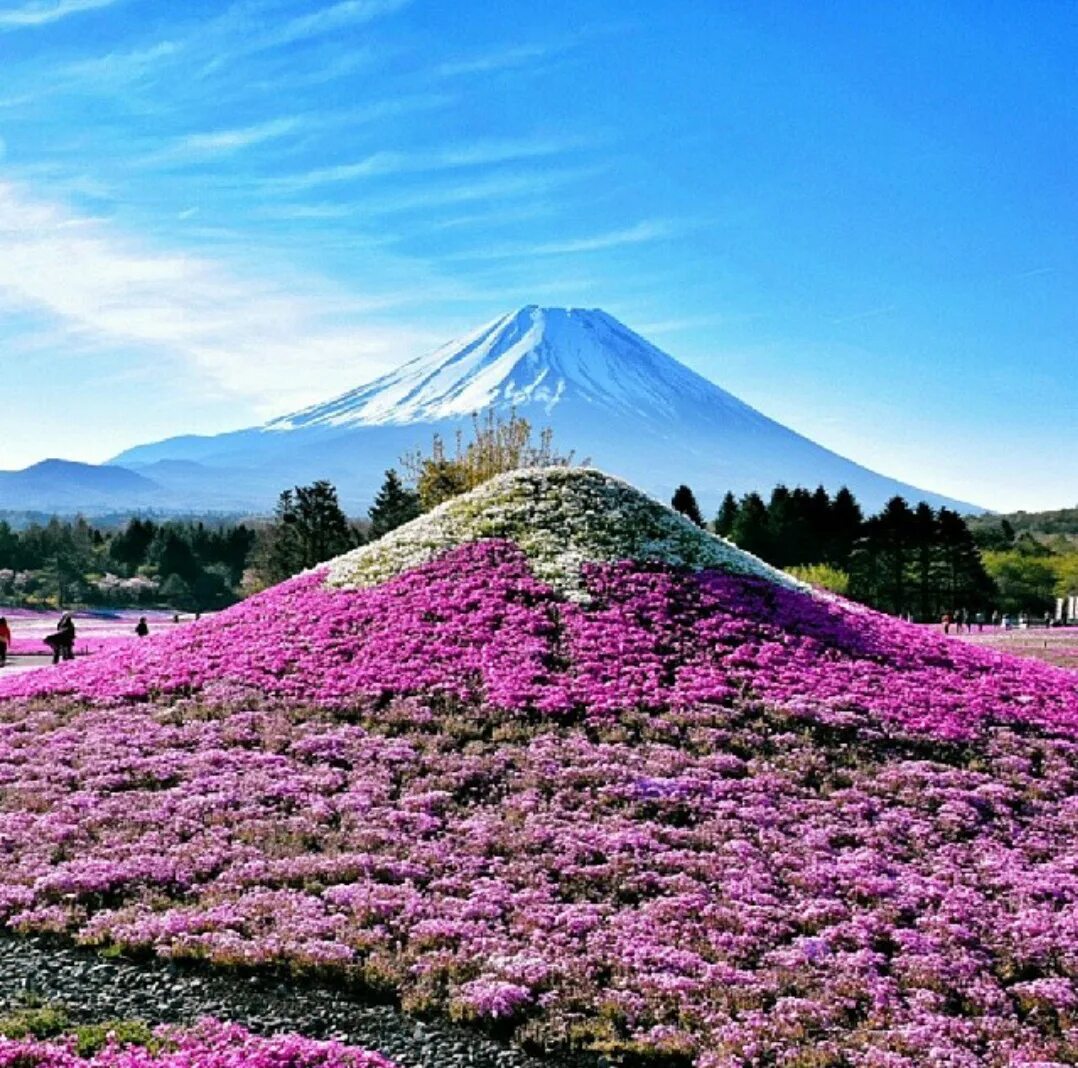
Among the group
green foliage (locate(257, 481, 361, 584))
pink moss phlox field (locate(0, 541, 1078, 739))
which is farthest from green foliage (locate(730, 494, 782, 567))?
Answer: pink moss phlox field (locate(0, 541, 1078, 739))

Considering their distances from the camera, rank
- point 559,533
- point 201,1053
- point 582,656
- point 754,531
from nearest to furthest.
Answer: point 201,1053, point 582,656, point 559,533, point 754,531

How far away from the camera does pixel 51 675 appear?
24.5 meters

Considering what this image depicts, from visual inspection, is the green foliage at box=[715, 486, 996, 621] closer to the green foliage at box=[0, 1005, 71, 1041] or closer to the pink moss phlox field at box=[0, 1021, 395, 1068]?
the pink moss phlox field at box=[0, 1021, 395, 1068]

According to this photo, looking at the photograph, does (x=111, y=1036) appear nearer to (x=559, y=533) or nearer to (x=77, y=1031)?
(x=77, y=1031)

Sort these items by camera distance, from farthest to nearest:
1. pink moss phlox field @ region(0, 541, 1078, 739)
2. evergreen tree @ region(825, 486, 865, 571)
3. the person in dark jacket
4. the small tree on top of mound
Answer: evergreen tree @ region(825, 486, 865, 571), the small tree on top of mound, the person in dark jacket, pink moss phlox field @ region(0, 541, 1078, 739)

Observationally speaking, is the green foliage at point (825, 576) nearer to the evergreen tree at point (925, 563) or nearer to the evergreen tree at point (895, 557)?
the evergreen tree at point (895, 557)

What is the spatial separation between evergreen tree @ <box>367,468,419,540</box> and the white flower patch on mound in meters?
48.1

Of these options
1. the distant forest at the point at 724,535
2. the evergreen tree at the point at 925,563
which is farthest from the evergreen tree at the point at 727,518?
the evergreen tree at the point at 925,563

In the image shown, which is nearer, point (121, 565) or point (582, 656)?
point (582, 656)

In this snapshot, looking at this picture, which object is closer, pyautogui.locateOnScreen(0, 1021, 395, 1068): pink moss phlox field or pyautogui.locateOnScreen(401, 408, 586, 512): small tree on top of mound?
pyautogui.locateOnScreen(0, 1021, 395, 1068): pink moss phlox field

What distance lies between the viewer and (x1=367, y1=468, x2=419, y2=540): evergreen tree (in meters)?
79.0

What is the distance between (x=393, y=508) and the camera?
8162 cm

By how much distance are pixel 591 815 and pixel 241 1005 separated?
617 cm

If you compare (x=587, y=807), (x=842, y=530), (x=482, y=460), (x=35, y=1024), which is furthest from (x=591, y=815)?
(x=842, y=530)
